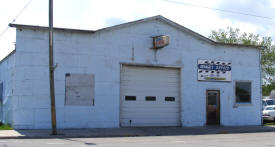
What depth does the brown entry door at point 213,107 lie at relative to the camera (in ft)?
76.7

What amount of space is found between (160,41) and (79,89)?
16.5ft

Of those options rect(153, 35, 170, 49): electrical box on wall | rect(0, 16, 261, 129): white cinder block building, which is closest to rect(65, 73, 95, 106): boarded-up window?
rect(0, 16, 261, 129): white cinder block building

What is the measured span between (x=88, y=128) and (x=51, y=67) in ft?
14.7

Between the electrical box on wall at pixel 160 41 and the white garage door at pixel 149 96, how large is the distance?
1.43 metres

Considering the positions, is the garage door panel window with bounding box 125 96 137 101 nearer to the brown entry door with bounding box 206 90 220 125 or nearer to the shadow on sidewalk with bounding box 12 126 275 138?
the shadow on sidewalk with bounding box 12 126 275 138

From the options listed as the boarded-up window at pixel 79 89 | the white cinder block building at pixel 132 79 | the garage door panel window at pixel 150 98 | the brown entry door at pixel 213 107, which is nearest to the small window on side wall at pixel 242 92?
the white cinder block building at pixel 132 79

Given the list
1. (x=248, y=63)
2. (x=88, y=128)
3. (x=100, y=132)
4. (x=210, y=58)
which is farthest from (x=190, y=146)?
(x=248, y=63)

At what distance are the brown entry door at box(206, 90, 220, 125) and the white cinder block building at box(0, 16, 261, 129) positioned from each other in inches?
2.4

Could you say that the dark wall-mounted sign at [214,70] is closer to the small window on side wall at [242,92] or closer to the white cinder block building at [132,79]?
the white cinder block building at [132,79]

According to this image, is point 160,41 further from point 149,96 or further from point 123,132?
point 123,132

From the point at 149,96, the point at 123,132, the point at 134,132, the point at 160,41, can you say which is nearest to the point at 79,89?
the point at 123,132

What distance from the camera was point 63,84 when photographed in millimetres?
19516

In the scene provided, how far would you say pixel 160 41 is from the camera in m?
21.1

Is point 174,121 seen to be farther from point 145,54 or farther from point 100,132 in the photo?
point 100,132
